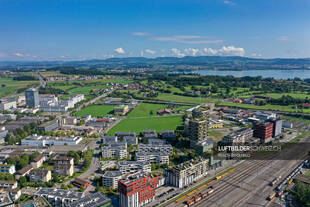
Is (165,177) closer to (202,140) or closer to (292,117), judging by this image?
(202,140)

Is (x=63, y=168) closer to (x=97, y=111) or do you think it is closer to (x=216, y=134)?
(x=216, y=134)

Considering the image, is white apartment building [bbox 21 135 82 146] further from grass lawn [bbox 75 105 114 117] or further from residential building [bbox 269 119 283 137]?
residential building [bbox 269 119 283 137]

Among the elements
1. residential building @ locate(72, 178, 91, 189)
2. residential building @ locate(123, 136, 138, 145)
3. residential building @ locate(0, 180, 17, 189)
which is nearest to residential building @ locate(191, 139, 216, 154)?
residential building @ locate(123, 136, 138, 145)

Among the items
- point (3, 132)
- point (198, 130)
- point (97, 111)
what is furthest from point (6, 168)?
point (97, 111)

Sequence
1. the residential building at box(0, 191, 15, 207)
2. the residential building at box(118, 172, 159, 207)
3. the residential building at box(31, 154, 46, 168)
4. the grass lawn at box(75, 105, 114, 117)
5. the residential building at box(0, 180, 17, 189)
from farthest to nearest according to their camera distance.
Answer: the grass lawn at box(75, 105, 114, 117) < the residential building at box(31, 154, 46, 168) < the residential building at box(0, 180, 17, 189) < the residential building at box(118, 172, 159, 207) < the residential building at box(0, 191, 15, 207)

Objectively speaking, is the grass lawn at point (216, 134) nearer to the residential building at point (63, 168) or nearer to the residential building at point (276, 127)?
the residential building at point (276, 127)

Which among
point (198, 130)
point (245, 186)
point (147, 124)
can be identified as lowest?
point (245, 186)

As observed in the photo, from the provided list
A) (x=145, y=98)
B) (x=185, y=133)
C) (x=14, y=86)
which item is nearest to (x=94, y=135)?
(x=185, y=133)
